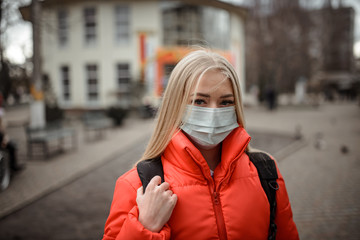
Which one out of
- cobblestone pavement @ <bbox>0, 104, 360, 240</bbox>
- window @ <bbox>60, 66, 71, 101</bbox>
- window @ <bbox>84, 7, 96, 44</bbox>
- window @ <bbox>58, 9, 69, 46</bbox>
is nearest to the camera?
cobblestone pavement @ <bbox>0, 104, 360, 240</bbox>

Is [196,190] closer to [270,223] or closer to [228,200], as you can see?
[228,200]

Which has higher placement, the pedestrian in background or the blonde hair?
the blonde hair

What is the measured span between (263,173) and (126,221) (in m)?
0.87

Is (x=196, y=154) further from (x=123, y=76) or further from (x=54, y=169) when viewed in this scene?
(x=123, y=76)

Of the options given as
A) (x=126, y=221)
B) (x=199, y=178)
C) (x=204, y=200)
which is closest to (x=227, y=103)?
(x=199, y=178)

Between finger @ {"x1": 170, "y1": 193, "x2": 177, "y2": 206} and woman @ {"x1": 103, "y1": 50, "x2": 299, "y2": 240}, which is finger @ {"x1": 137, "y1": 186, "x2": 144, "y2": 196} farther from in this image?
finger @ {"x1": 170, "y1": 193, "x2": 177, "y2": 206}

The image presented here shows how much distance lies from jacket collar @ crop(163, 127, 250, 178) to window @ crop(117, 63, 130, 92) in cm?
2060

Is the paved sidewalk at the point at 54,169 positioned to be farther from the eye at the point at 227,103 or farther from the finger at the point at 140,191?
the finger at the point at 140,191

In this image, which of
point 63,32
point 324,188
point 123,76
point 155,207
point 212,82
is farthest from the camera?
point 63,32

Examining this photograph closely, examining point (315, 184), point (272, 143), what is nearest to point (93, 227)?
point (315, 184)

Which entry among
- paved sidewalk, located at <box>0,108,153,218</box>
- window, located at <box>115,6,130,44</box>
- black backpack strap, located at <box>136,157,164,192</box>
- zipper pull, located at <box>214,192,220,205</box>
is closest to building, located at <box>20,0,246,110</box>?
window, located at <box>115,6,130,44</box>

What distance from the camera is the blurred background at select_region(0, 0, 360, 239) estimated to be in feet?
15.9

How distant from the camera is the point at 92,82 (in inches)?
877

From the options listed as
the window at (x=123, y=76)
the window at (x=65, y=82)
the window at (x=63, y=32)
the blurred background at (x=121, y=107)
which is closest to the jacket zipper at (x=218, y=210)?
the blurred background at (x=121, y=107)
